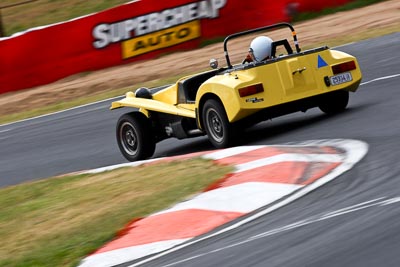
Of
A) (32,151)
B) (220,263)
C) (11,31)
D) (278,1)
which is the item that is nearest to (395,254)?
(220,263)

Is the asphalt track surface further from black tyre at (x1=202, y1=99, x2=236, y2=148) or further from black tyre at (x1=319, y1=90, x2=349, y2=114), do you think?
black tyre at (x1=202, y1=99, x2=236, y2=148)

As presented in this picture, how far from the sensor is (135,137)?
12086 mm

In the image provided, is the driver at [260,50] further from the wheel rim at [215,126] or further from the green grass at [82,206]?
the green grass at [82,206]

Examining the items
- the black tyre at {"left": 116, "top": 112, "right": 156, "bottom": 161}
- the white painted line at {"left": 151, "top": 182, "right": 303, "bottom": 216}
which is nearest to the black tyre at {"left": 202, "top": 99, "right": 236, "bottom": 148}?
the black tyre at {"left": 116, "top": 112, "right": 156, "bottom": 161}

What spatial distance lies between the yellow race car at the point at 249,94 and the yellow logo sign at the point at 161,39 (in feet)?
33.8

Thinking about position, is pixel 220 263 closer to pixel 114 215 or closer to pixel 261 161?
pixel 114 215

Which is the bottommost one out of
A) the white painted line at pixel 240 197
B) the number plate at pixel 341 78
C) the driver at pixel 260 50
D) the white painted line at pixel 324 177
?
the white painted line at pixel 324 177

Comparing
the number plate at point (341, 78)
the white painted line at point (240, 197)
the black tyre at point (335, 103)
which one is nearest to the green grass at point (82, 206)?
the white painted line at point (240, 197)

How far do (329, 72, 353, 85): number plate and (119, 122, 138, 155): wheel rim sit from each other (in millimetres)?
2331

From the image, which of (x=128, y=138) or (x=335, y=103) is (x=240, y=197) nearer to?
(x=335, y=103)

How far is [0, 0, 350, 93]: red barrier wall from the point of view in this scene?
2133 cm

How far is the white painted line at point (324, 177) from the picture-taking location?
23.2 feet

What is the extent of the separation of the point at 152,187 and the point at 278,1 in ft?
46.7

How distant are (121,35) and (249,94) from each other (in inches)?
440
